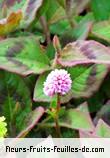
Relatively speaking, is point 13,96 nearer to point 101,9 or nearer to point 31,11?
point 31,11

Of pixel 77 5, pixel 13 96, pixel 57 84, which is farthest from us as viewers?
pixel 77 5

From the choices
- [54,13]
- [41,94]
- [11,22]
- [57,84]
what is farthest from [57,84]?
[54,13]

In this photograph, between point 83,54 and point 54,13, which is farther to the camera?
point 54,13

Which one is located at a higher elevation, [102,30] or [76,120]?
[102,30]

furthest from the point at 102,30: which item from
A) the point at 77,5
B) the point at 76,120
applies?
the point at 76,120

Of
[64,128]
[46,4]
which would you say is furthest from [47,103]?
[46,4]

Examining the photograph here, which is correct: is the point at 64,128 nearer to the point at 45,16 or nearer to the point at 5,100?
the point at 5,100

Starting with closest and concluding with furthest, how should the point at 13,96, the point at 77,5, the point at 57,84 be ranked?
the point at 57,84
the point at 13,96
the point at 77,5
